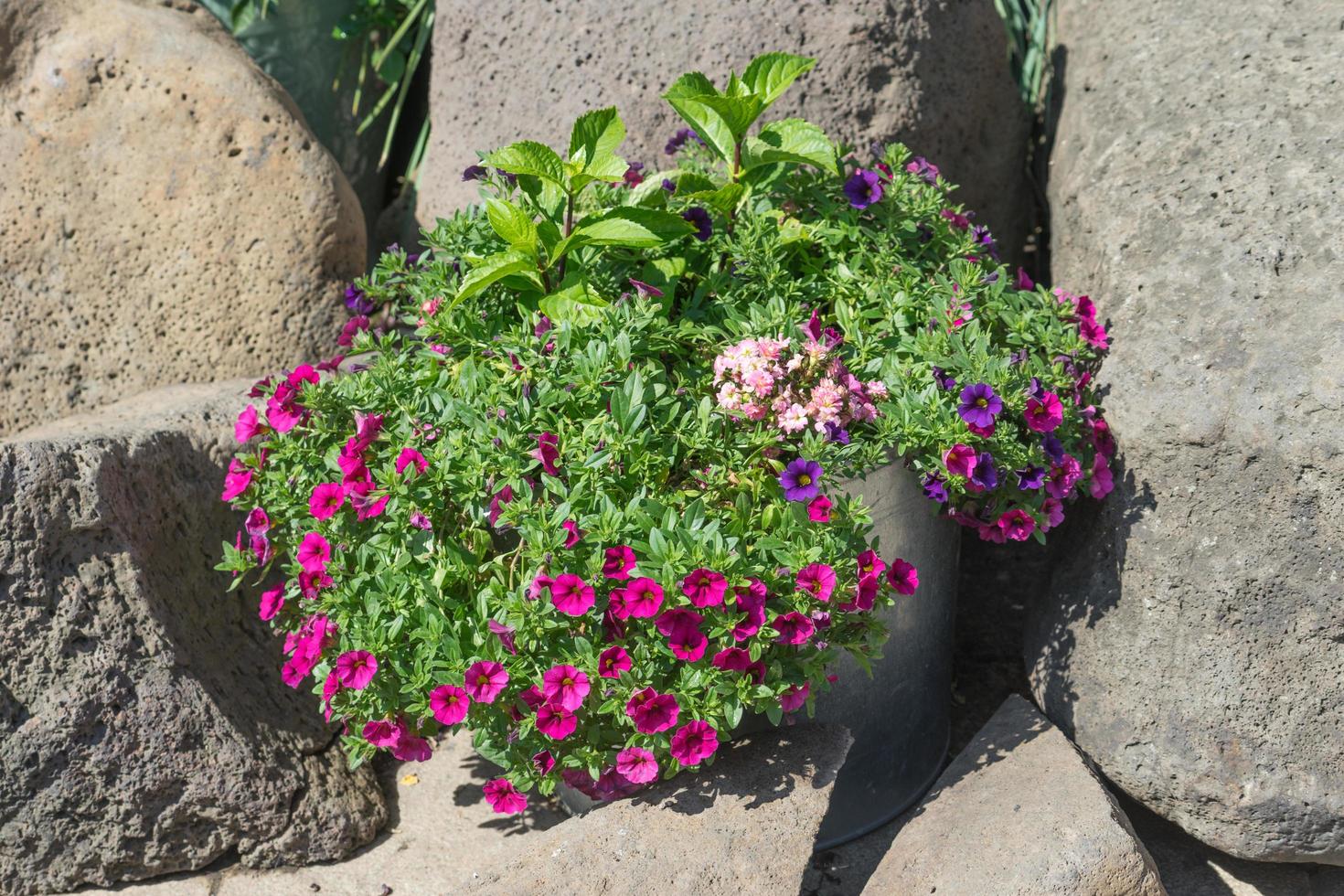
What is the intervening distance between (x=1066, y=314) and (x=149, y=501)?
1855mm

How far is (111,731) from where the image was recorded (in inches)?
91.9

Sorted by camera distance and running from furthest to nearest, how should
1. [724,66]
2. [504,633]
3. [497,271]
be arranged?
[724,66] < [497,271] < [504,633]

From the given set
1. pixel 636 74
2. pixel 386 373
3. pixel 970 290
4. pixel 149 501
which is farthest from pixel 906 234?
pixel 149 501

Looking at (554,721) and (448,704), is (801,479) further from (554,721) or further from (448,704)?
(448,704)

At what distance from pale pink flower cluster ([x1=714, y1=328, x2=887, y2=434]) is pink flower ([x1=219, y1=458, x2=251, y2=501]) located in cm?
89

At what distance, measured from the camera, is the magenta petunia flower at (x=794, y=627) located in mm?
1941

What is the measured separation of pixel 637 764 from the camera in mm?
1993

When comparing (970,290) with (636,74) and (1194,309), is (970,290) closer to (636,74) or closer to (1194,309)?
(1194,309)

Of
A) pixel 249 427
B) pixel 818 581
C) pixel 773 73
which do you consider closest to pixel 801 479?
pixel 818 581

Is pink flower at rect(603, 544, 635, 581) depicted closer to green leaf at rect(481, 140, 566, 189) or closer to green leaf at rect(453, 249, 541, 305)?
green leaf at rect(453, 249, 541, 305)

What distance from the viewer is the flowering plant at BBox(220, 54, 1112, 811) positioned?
1.98 meters

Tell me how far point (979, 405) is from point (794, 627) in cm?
51

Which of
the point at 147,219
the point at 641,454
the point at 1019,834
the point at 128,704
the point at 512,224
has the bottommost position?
the point at 1019,834

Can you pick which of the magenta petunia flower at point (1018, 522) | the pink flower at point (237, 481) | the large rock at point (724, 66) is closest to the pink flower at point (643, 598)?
the magenta petunia flower at point (1018, 522)
